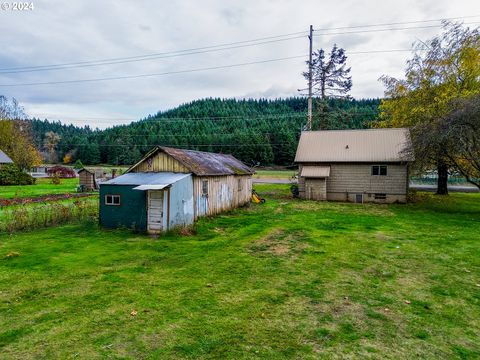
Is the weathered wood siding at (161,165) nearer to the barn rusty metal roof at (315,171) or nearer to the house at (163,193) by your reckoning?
the house at (163,193)

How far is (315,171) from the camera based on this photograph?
2245 centimetres

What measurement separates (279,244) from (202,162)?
6.80 meters

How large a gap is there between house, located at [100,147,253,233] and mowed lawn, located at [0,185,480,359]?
720mm

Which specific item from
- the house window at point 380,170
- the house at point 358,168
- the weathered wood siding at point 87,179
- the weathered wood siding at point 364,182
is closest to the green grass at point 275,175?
the house at point 358,168

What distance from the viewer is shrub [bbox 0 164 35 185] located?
36688mm

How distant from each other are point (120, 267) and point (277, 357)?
523 centimetres

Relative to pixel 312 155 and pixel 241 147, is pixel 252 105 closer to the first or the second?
pixel 241 147

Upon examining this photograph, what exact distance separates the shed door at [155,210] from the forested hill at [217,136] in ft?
155

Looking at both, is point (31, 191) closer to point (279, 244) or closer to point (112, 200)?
point (112, 200)

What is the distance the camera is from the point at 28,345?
452 centimetres

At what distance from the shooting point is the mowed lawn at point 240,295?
14.9 feet

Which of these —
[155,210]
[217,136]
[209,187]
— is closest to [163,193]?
[155,210]

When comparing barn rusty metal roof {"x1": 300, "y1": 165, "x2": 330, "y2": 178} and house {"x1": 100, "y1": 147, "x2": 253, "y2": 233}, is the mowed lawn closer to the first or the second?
house {"x1": 100, "y1": 147, "x2": 253, "y2": 233}

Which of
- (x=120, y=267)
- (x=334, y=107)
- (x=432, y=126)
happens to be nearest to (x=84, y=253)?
(x=120, y=267)
